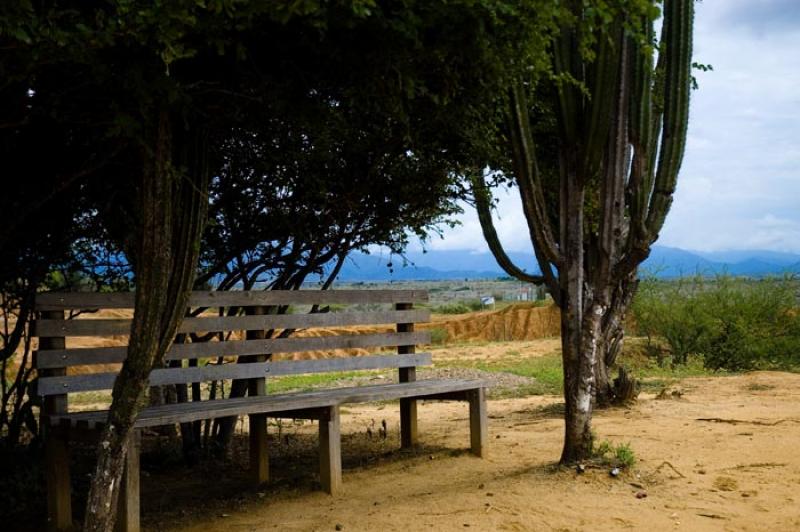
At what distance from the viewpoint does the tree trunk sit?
16.0 ft

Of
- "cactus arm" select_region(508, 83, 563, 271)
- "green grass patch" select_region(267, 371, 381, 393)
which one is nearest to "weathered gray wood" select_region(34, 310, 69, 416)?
"cactus arm" select_region(508, 83, 563, 271)

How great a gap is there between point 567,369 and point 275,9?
13.8 feet

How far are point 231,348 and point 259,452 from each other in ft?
3.02

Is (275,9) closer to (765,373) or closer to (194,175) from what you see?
(194,175)

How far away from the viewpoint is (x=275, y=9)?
407cm

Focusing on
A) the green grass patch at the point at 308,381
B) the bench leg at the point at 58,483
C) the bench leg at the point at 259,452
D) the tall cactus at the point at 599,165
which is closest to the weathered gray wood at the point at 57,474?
the bench leg at the point at 58,483

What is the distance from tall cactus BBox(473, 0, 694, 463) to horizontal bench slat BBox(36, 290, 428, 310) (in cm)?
194

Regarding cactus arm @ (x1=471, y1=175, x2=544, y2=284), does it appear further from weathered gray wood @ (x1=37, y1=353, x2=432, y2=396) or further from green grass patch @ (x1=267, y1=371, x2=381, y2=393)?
green grass patch @ (x1=267, y1=371, x2=381, y2=393)

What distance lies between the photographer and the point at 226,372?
7281 millimetres

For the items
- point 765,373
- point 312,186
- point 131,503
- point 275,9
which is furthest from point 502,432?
point 765,373

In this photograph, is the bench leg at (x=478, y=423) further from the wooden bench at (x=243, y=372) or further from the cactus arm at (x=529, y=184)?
the cactus arm at (x=529, y=184)

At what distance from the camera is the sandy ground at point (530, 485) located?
584 cm

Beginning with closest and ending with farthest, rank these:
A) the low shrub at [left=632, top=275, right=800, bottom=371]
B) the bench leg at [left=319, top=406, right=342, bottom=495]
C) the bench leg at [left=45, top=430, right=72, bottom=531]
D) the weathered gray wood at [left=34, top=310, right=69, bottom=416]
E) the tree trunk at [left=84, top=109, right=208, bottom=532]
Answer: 1. the tree trunk at [left=84, top=109, right=208, bottom=532]
2. the bench leg at [left=45, top=430, right=72, bottom=531]
3. the weathered gray wood at [left=34, top=310, right=69, bottom=416]
4. the bench leg at [left=319, top=406, right=342, bottom=495]
5. the low shrub at [left=632, top=275, right=800, bottom=371]

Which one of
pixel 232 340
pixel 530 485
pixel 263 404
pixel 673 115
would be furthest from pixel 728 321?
pixel 263 404
